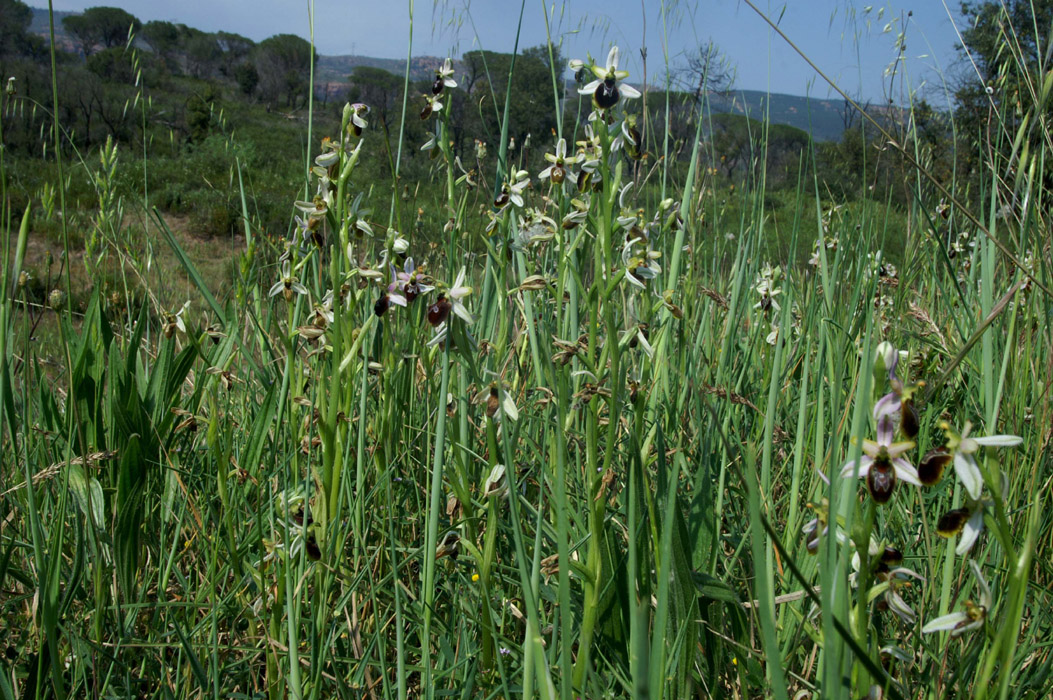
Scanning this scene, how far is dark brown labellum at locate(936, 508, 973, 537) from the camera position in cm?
80

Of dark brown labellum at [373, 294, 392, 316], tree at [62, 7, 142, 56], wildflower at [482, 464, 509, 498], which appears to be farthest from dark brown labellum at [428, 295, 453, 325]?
tree at [62, 7, 142, 56]

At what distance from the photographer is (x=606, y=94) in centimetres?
139

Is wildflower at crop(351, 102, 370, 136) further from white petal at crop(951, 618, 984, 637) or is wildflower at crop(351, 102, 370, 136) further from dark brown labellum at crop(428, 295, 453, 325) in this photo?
white petal at crop(951, 618, 984, 637)

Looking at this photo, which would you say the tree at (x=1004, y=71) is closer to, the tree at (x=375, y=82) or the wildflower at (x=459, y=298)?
the wildflower at (x=459, y=298)

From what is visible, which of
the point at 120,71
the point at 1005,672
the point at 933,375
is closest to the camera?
the point at 1005,672

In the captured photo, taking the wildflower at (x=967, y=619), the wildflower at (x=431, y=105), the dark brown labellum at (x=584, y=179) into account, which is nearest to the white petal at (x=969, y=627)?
the wildflower at (x=967, y=619)

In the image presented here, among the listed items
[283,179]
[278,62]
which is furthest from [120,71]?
[278,62]

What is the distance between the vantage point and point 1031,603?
1346 mm

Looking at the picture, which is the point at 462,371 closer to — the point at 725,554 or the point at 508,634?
the point at 508,634

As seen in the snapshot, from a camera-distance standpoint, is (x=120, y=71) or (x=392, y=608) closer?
(x=392, y=608)

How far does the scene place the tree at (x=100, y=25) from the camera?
59250 mm

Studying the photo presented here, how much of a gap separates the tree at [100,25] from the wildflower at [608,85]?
70.6m

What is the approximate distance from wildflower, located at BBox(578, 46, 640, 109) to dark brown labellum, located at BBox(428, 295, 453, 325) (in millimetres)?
490

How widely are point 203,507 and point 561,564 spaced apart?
1.23m
